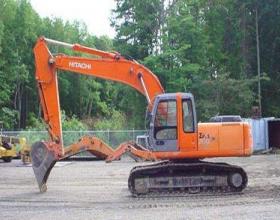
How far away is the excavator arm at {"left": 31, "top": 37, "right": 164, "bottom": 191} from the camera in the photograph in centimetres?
1638

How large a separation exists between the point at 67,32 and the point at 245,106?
161 ft

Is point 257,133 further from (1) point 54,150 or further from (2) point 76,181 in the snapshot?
(1) point 54,150

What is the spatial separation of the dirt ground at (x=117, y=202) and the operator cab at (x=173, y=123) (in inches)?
52.8

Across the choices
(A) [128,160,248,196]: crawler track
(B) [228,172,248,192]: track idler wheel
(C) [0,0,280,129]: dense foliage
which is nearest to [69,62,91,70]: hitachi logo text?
(A) [128,160,248,196]: crawler track

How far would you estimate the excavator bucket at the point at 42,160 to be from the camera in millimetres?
16266

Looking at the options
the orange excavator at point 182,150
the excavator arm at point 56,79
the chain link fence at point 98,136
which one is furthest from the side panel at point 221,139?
the chain link fence at point 98,136

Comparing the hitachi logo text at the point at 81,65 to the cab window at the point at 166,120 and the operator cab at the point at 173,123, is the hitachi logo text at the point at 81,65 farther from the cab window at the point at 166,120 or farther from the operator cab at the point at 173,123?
the cab window at the point at 166,120

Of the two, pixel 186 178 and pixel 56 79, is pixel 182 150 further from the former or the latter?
pixel 56 79

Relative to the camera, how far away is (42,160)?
1636 cm

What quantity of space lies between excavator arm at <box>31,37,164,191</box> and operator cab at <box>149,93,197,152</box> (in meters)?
1.17

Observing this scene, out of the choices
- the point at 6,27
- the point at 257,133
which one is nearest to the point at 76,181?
the point at 257,133

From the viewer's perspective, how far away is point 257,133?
35.8m

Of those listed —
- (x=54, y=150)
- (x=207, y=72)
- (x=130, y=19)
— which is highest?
(x=130, y=19)

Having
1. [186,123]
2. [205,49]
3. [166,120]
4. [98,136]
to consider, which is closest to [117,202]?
[166,120]
